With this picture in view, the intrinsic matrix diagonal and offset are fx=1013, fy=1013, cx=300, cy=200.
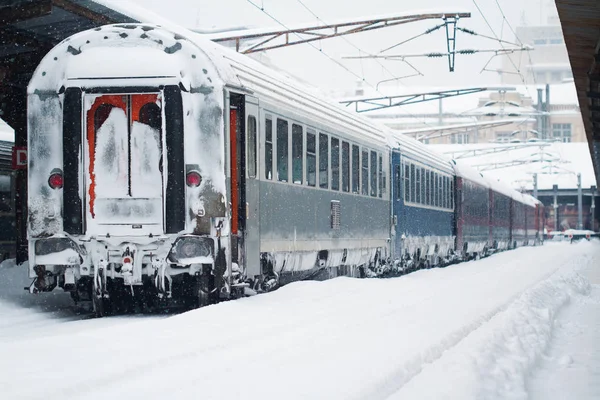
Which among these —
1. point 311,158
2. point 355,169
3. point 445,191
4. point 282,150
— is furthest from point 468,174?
point 282,150

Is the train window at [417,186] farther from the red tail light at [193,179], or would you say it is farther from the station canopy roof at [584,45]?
the red tail light at [193,179]

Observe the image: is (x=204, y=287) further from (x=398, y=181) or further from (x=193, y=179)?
(x=398, y=181)

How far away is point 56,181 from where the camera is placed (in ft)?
38.2

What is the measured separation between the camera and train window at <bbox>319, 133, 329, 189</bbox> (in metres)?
15.7

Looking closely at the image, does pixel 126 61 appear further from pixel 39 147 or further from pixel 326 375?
pixel 326 375

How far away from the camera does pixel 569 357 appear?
8.80 meters

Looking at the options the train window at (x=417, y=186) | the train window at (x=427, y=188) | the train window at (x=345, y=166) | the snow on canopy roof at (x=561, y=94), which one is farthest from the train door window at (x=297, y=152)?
the snow on canopy roof at (x=561, y=94)

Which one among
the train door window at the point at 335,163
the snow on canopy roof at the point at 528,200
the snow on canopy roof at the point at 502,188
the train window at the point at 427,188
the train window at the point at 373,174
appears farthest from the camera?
the snow on canopy roof at the point at 528,200

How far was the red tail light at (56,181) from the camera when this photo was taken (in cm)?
1165

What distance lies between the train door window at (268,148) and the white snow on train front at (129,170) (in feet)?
5.44

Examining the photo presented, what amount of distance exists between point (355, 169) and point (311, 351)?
10476 mm

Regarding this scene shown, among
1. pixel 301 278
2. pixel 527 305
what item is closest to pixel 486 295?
pixel 527 305

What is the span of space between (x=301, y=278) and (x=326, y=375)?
961 cm

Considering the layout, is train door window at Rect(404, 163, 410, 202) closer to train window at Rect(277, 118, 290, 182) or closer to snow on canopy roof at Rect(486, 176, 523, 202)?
train window at Rect(277, 118, 290, 182)
